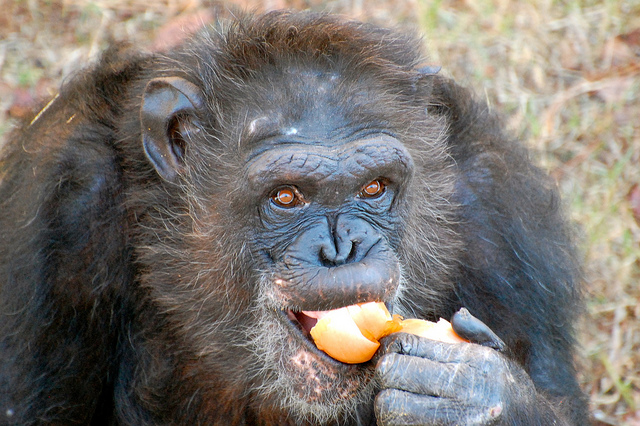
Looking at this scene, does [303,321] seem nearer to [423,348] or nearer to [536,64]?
[423,348]

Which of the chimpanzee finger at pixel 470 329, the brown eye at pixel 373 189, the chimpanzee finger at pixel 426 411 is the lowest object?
the chimpanzee finger at pixel 426 411

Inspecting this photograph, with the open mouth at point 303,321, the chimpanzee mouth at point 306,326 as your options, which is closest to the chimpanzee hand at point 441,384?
the chimpanzee mouth at point 306,326

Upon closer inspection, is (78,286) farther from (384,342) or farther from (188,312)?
(384,342)

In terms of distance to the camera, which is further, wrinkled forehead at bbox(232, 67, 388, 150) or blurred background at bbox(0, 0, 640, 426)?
blurred background at bbox(0, 0, 640, 426)

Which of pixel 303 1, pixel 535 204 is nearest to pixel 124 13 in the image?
pixel 303 1

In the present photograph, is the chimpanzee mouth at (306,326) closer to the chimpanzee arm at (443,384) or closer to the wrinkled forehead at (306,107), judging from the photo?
the chimpanzee arm at (443,384)

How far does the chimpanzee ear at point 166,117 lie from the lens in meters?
4.74

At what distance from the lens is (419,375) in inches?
166

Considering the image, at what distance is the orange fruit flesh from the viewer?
4.19 metres

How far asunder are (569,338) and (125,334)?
2914 mm

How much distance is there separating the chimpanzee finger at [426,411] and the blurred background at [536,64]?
3.68m

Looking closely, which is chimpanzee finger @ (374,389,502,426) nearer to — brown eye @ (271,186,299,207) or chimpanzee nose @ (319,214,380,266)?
chimpanzee nose @ (319,214,380,266)

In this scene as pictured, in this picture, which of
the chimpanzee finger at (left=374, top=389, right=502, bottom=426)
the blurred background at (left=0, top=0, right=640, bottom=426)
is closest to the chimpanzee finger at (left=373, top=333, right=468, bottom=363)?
the chimpanzee finger at (left=374, top=389, right=502, bottom=426)

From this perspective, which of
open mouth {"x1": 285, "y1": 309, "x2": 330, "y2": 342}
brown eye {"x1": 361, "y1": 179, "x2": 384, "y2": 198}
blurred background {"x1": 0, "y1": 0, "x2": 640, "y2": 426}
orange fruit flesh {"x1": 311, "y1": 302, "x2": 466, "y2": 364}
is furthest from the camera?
blurred background {"x1": 0, "y1": 0, "x2": 640, "y2": 426}
